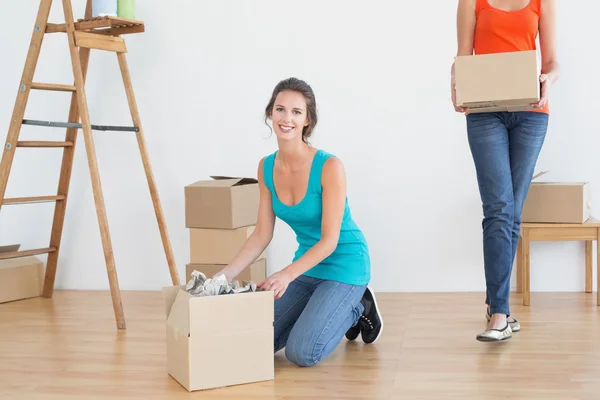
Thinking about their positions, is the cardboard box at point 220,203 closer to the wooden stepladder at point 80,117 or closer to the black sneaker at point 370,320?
the wooden stepladder at point 80,117

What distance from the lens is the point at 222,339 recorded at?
217 centimetres

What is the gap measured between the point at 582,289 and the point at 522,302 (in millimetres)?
437

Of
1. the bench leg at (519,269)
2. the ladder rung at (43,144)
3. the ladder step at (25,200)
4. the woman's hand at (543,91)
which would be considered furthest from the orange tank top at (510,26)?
the ladder step at (25,200)

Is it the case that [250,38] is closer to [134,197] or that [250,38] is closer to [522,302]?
[134,197]

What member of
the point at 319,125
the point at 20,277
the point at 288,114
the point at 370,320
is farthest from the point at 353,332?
the point at 20,277

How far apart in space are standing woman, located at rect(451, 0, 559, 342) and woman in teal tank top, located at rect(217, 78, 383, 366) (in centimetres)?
42

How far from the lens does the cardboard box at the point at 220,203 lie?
3447 mm

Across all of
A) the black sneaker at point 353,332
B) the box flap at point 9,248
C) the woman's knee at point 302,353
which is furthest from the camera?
the box flap at point 9,248

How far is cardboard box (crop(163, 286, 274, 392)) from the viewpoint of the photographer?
214 cm

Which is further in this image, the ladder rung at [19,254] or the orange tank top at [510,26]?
the ladder rung at [19,254]

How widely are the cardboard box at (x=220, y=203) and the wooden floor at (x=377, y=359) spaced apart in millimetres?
465

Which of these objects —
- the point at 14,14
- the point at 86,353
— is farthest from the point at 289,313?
the point at 14,14

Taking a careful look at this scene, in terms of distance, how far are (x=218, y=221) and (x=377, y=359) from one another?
124cm

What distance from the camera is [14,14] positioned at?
4109 millimetres
